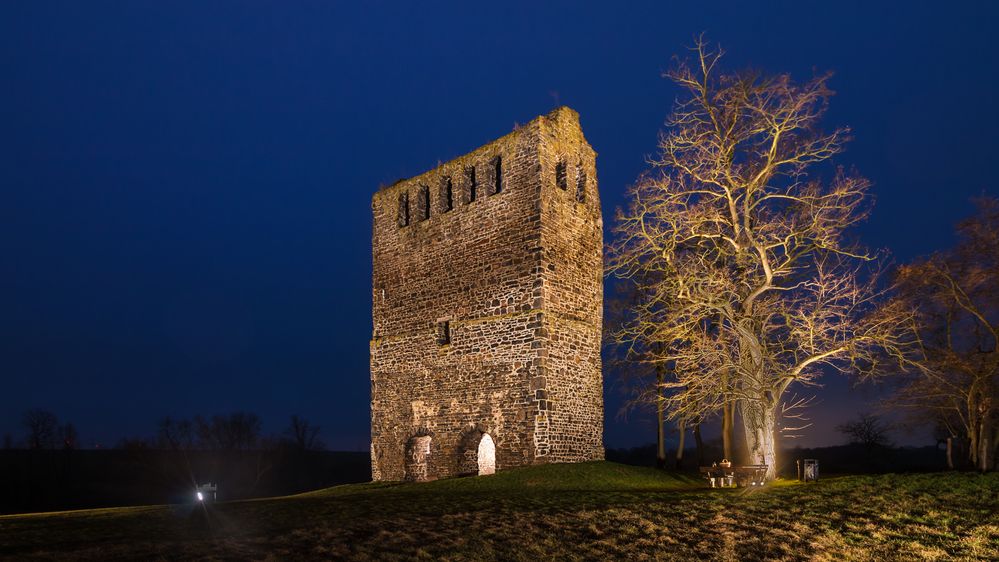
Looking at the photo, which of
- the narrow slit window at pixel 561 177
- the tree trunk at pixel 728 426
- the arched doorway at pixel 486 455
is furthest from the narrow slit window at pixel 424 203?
the tree trunk at pixel 728 426

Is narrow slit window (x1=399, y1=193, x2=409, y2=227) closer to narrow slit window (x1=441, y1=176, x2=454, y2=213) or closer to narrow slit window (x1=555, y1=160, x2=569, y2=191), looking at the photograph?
narrow slit window (x1=441, y1=176, x2=454, y2=213)

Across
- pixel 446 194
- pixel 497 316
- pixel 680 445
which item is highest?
pixel 446 194

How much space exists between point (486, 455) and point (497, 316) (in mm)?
4117

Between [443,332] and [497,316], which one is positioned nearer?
[497,316]

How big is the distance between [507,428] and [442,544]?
10.5 meters

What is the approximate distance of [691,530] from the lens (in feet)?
36.2

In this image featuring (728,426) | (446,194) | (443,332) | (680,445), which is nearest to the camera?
(443,332)

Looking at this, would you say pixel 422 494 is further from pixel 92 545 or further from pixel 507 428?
pixel 92 545

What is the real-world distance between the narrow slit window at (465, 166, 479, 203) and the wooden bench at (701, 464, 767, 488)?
10674 millimetres

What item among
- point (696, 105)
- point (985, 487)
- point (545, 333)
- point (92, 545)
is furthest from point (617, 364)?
point (92, 545)

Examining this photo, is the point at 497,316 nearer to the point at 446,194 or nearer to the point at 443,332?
the point at 443,332

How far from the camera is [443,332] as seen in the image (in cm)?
2316

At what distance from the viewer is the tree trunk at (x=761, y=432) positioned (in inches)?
702

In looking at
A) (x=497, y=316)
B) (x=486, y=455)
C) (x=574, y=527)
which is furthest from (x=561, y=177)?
(x=574, y=527)
